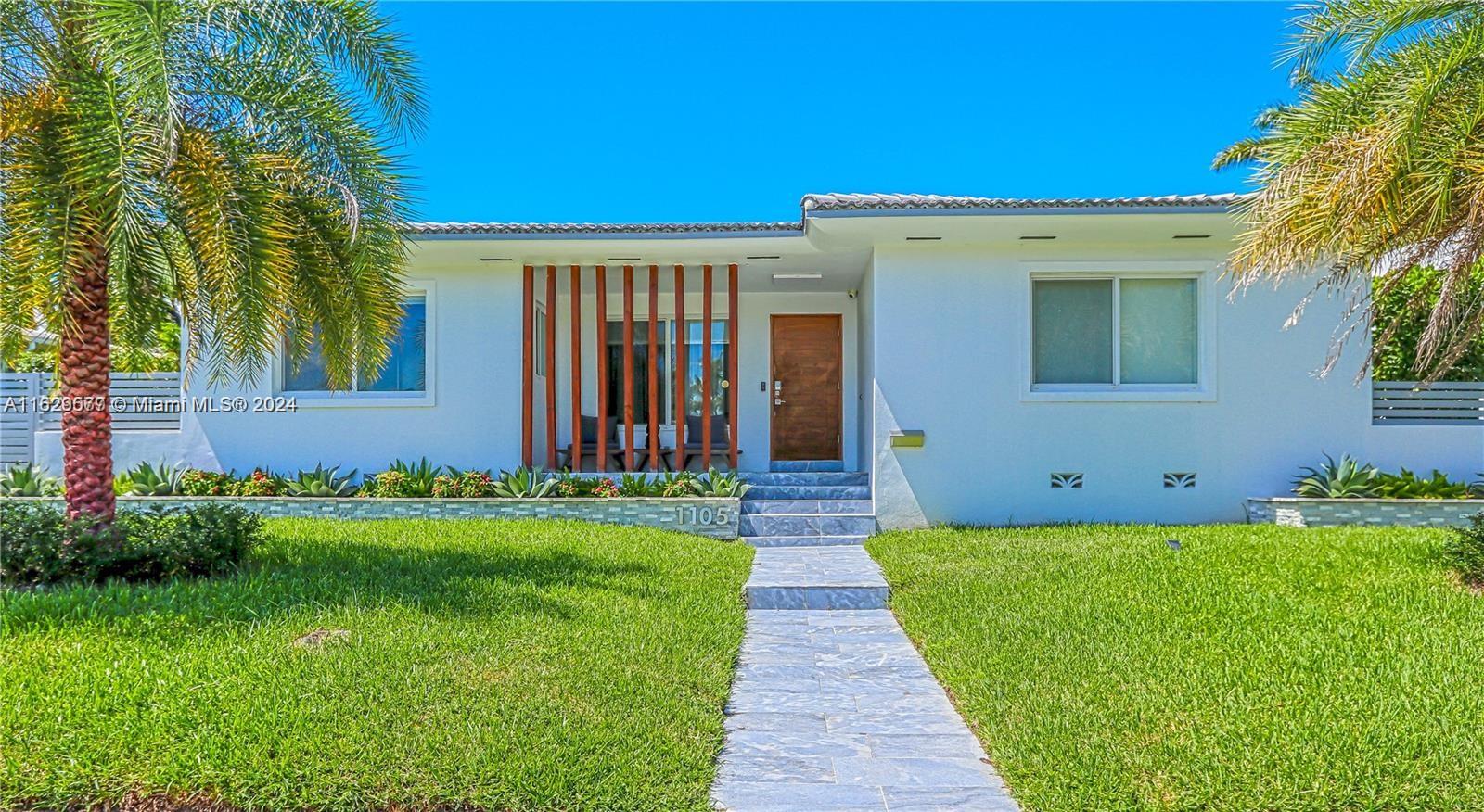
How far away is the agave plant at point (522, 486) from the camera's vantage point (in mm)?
10594

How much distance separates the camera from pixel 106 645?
491cm

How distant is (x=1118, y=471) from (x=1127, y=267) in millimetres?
2409

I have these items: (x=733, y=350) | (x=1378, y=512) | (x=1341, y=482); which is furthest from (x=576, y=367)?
(x=1378, y=512)

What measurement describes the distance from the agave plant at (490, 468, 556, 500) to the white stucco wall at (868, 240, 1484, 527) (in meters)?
3.92

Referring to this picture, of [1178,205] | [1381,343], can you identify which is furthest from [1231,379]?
[1381,343]

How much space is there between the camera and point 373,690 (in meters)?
4.22

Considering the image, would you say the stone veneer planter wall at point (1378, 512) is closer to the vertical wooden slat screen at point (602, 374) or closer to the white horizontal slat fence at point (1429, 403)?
the white horizontal slat fence at point (1429, 403)

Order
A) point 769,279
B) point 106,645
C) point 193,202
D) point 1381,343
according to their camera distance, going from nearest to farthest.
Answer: point 106,645
point 193,202
point 1381,343
point 769,279

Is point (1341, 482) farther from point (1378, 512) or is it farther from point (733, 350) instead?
point (733, 350)

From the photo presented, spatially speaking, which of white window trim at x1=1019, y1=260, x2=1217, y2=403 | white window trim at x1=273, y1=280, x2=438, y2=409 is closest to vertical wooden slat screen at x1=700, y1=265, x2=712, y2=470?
white window trim at x1=273, y1=280, x2=438, y2=409

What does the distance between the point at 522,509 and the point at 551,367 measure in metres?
2.09

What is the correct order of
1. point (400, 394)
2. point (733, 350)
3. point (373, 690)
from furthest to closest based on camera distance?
point (400, 394) < point (733, 350) < point (373, 690)

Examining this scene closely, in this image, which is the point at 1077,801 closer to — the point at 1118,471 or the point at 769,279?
the point at 1118,471

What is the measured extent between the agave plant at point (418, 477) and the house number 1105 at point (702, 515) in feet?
10.2
